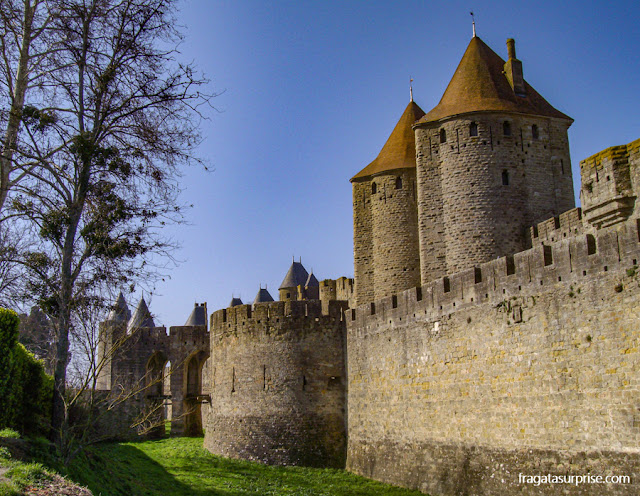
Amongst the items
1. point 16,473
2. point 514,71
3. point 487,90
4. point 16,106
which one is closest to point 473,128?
point 487,90

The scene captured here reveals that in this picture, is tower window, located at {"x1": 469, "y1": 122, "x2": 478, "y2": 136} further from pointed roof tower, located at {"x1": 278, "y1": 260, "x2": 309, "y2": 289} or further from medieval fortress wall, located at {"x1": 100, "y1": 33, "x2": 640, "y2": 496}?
pointed roof tower, located at {"x1": 278, "y1": 260, "x2": 309, "y2": 289}

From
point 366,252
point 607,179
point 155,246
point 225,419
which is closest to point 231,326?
point 225,419

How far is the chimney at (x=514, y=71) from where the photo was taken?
23.0 m

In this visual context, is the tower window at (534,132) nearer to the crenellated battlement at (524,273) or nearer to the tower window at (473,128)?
the tower window at (473,128)

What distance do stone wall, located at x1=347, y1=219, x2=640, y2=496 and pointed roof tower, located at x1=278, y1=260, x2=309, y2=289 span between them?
2728cm

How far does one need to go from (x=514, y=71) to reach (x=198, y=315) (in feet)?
110

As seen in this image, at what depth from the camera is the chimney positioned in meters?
23.0

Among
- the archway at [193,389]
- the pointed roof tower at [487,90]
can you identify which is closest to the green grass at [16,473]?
the pointed roof tower at [487,90]

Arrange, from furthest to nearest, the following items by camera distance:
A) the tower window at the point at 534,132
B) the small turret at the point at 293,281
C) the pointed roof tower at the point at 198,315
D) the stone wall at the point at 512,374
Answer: the pointed roof tower at the point at 198,315 < the small turret at the point at 293,281 < the tower window at the point at 534,132 < the stone wall at the point at 512,374

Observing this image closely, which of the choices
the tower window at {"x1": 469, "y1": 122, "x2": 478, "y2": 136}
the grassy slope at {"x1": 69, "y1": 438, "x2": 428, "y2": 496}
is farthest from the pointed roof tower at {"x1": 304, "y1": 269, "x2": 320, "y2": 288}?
the tower window at {"x1": 469, "y1": 122, "x2": 478, "y2": 136}

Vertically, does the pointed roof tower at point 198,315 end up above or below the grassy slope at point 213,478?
above

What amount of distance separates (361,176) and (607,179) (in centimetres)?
1159

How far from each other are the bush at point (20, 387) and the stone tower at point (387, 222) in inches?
480

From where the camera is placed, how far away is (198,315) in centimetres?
5141
